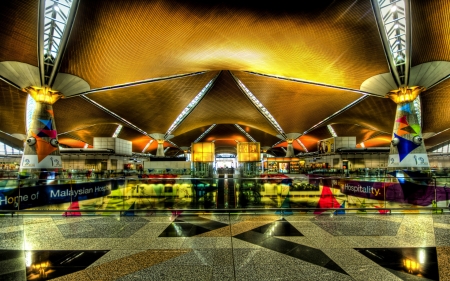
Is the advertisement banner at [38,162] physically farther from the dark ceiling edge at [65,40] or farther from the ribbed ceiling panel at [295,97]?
the ribbed ceiling panel at [295,97]

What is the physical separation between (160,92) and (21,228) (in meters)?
29.0

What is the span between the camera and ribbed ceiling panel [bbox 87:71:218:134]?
102 feet

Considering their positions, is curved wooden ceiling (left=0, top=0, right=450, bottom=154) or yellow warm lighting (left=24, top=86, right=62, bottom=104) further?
yellow warm lighting (left=24, top=86, right=62, bottom=104)

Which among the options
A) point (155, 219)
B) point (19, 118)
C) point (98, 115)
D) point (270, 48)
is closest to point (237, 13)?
point (270, 48)

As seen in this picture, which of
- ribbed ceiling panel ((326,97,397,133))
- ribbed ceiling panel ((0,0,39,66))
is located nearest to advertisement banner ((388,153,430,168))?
ribbed ceiling panel ((326,97,397,133))

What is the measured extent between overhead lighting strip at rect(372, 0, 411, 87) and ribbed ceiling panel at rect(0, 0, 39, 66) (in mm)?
21165

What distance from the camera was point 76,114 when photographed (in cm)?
3581

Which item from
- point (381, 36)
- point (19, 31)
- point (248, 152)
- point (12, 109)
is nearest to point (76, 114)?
point (12, 109)

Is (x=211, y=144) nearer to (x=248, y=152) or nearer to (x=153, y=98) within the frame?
(x=248, y=152)

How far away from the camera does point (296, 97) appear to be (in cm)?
3488

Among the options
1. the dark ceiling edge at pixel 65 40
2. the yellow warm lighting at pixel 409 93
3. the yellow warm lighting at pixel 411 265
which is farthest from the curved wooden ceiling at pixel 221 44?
the yellow warm lighting at pixel 411 265

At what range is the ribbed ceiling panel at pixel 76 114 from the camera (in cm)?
3238

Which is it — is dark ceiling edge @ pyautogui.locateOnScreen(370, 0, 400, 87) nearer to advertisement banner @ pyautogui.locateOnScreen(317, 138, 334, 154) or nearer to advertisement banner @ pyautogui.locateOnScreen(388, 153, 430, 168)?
advertisement banner @ pyautogui.locateOnScreen(388, 153, 430, 168)

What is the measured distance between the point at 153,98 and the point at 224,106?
1331 cm
